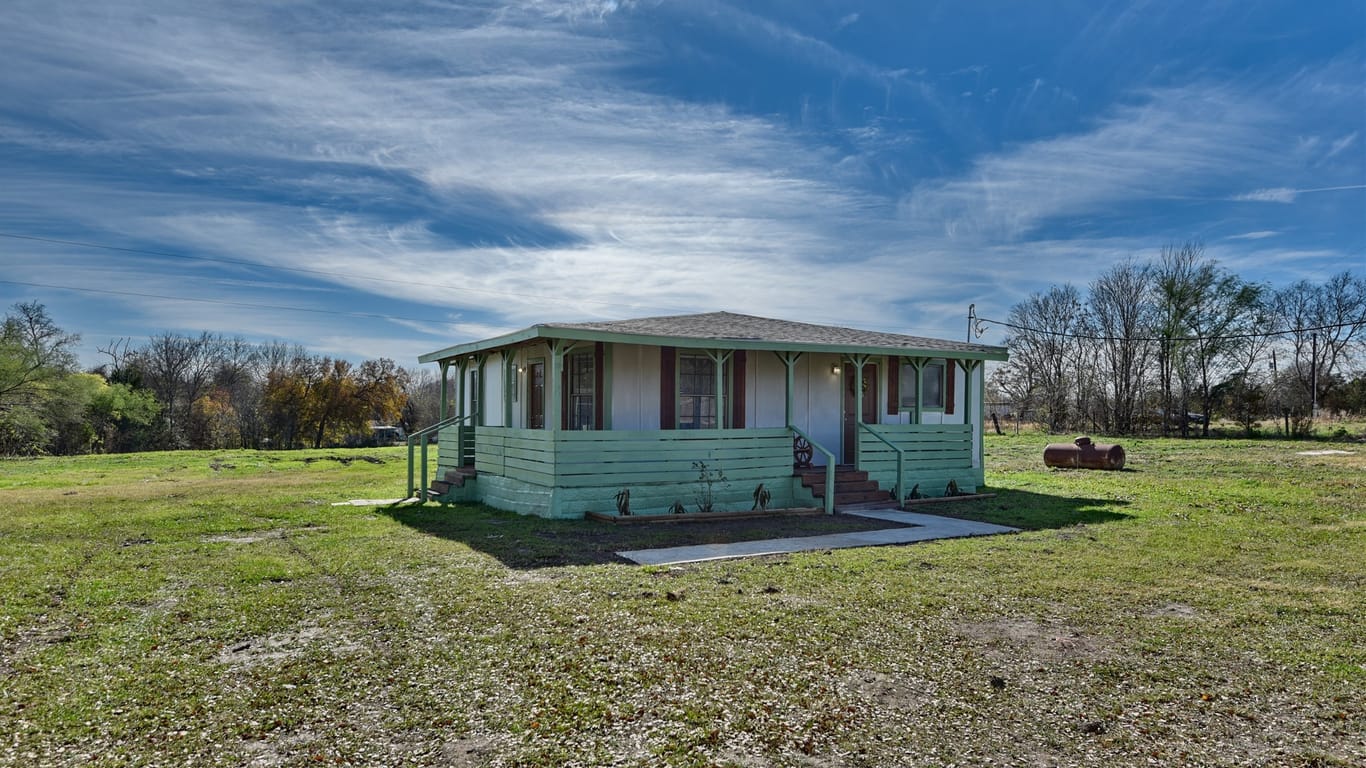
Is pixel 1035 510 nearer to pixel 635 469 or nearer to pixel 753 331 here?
pixel 753 331

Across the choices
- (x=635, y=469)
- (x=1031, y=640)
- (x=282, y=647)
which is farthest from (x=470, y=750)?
(x=635, y=469)

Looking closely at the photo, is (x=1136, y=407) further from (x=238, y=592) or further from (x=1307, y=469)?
(x=238, y=592)

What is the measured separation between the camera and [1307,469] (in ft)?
53.6

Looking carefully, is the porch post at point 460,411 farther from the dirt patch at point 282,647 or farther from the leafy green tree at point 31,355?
the leafy green tree at point 31,355

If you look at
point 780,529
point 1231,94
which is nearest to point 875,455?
point 780,529

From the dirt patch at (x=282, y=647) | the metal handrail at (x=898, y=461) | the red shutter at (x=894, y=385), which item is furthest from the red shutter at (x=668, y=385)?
the dirt patch at (x=282, y=647)

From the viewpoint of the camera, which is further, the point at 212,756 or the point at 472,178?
the point at 472,178

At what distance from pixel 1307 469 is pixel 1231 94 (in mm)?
Answer: 8445

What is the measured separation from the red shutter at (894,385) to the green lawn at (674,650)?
17.0 ft

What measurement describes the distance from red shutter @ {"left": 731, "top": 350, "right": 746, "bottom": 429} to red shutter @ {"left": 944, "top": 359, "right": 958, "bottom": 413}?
4816 mm

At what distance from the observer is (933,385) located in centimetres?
1471

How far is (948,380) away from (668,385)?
20.6 ft

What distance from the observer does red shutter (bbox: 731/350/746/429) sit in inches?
490

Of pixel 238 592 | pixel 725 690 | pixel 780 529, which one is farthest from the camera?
pixel 780 529
